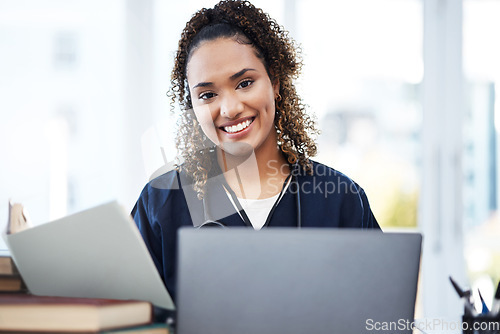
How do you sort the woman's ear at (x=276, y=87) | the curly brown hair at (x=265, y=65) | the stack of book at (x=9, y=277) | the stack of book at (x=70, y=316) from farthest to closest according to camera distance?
the woman's ear at (x=276, y=87) → the curly brown hair at (x=265, y=65) → the stack of book at (x=9, y=277) → the stack of book at (x=70, y=316)

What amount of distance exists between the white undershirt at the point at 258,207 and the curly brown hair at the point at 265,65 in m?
0.12

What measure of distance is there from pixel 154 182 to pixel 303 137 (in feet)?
1.59

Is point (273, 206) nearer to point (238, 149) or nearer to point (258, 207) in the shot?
point (258, 207)

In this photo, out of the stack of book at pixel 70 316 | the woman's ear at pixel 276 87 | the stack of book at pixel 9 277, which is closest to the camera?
the stack of book at pixel 70 316

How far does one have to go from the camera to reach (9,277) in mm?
828

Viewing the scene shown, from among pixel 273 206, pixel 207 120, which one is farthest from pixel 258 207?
pixel 207 120

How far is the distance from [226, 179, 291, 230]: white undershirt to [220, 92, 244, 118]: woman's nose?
0.22 meters

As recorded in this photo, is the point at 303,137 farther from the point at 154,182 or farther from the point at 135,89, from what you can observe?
the point at 135,89

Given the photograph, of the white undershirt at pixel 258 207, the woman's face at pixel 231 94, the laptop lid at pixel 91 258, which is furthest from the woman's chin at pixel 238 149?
the laptop lid at pixel 91 258

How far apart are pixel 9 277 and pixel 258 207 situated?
0.70 m

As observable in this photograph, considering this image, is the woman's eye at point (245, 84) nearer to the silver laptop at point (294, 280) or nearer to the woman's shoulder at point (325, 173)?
the woman's shoulder at point (325, 173)

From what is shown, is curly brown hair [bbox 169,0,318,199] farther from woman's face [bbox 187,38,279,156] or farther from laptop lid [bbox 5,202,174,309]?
laptop lid [bbox 5,202,174,309]

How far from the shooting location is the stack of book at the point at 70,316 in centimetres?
64

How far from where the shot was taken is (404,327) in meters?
0.73
